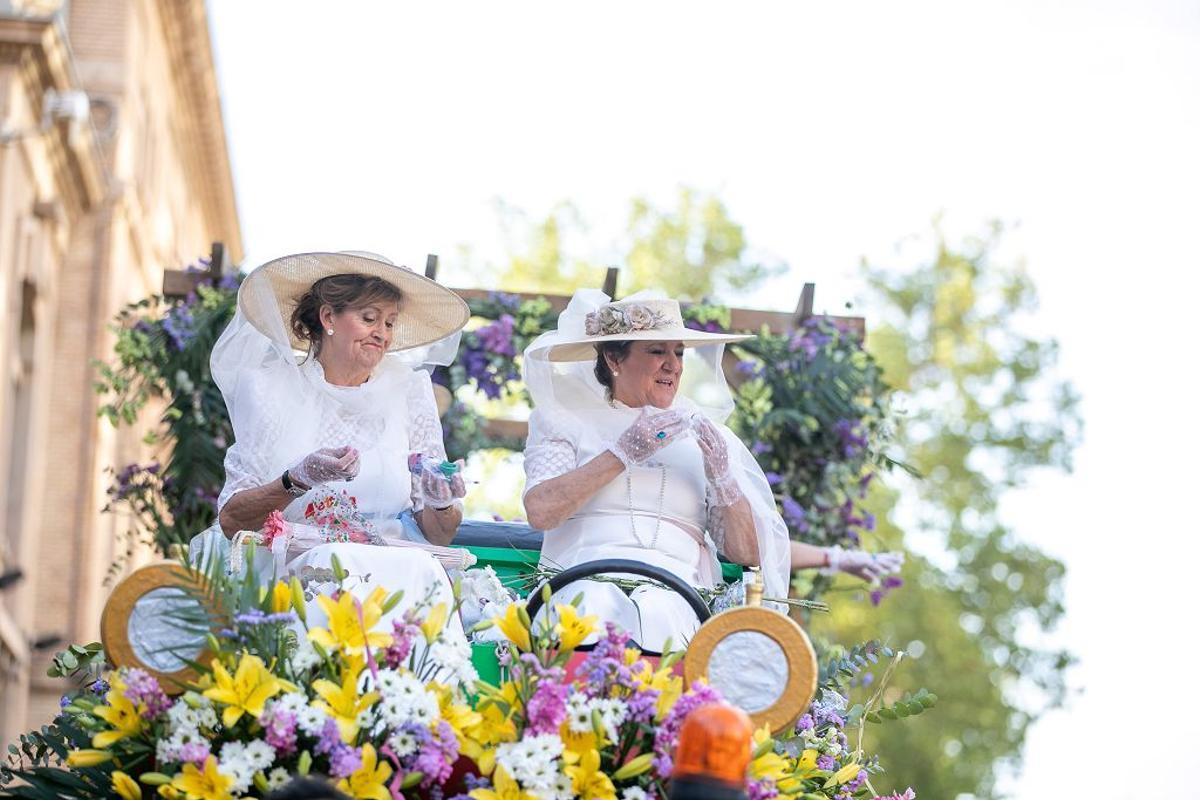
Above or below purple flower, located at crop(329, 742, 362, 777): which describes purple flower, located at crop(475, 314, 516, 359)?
above

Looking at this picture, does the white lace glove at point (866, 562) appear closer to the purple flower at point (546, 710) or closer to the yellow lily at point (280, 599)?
the purple flower at point (546, 710)

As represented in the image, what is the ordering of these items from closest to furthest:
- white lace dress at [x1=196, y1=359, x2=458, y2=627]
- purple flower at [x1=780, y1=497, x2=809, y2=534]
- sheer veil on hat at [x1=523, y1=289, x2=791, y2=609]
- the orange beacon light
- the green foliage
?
1. the orange beacon light
2. white lace dress at [x1=196, y1=359, x2=458, y2=627]
3. sheer veil on hat at [x1=523, y1=289, x2=791, y2=609]
4. the green foliage
5. purple flower at [x1=780, y1=497, x2=809, y2=534]

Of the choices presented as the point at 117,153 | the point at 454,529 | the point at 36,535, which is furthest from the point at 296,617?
the point at 117,153

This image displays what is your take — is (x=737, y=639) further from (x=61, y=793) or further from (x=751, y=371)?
(x=751, y=371)

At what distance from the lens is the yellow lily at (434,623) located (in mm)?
4160

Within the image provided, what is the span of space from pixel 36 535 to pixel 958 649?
39.2 ft

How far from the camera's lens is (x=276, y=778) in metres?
3.91

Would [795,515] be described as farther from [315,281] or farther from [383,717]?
[383,717]

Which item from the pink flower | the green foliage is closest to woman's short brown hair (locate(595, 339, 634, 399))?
the pink flower

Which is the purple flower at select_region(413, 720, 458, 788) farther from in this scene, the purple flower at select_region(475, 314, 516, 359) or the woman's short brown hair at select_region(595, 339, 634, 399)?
the purple flower at select_region(475, 314, 516, 359)

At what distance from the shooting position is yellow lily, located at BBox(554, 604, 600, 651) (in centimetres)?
415

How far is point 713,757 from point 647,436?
9.57ft

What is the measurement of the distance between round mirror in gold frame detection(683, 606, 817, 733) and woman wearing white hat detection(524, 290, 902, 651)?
58.4 inches

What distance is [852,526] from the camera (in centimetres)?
1001
